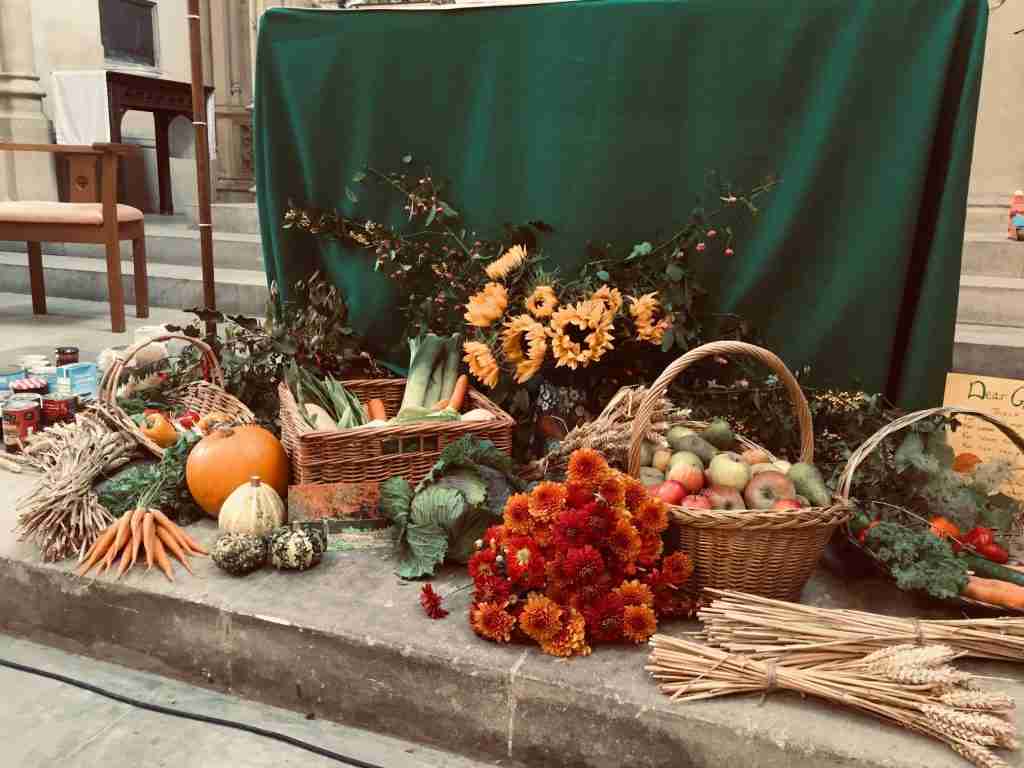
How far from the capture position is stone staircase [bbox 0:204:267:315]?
17.6 ft

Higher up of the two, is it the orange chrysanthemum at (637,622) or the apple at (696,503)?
the apple at (696,503)

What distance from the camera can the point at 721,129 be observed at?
2580mm

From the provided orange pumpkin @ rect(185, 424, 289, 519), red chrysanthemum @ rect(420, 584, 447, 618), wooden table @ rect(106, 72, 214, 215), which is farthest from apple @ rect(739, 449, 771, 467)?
wooden table @ rect(106, 72, 214, 215)

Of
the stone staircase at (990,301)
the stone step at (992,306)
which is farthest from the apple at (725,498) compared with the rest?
the stone step at (992,306)

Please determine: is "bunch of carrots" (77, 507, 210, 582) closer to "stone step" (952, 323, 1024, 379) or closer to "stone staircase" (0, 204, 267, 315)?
"stone step" (952, 323, 1024, 379)

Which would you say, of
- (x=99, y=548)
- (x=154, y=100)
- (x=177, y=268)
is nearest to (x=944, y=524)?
(x=99, y=548)

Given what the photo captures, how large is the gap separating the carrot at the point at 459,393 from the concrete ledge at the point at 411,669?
1.93ft

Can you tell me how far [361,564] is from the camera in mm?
2168

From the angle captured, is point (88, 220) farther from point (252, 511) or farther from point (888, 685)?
point (888, 685)

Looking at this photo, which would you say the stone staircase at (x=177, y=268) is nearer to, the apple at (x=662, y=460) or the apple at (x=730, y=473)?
the apple at (x=662, y=460)

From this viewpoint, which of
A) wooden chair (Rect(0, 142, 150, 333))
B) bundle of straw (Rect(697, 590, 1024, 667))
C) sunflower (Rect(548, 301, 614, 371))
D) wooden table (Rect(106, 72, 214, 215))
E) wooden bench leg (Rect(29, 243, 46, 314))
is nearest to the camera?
bundle of straw (Rect(697, 590, 1024, 667))

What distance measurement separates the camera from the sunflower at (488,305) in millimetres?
2521

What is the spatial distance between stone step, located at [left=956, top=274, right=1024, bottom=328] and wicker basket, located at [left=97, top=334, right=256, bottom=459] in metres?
2.72

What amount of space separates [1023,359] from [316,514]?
2.43m
